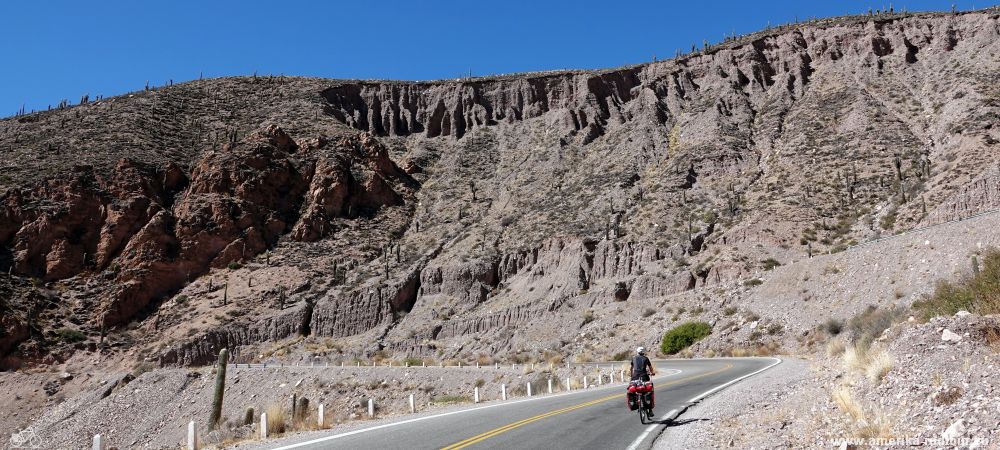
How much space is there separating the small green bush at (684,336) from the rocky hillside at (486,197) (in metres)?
5.47

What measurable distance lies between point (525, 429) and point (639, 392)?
8.32 ft

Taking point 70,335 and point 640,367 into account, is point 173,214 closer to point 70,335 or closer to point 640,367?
point 70,335

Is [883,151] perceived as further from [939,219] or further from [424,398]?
[424,398]

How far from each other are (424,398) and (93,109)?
75.5 m

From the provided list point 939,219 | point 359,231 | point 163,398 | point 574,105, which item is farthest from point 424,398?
point 574,105

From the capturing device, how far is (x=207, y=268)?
68.1 meters

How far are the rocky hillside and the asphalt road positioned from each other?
3067cm

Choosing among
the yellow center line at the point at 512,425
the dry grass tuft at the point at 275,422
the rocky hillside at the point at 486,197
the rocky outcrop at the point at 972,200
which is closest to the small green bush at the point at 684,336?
the rocky hillside at the point at 486,197

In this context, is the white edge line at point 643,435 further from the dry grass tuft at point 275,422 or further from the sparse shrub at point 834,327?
the sparse shrub at point 834,327

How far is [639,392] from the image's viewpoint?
1314cm

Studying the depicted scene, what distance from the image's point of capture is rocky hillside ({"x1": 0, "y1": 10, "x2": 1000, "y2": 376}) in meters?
51.6

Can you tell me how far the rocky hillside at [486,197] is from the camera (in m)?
51.6

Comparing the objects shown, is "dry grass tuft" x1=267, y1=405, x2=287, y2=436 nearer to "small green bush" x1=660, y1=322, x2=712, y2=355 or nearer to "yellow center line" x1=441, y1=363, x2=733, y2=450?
"yellow center line" x1=441, y1=363, x2=733, y2=450

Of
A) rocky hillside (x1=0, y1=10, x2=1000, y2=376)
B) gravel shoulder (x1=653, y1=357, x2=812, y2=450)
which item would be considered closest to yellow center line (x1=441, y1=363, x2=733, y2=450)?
gravel shoulder (x1=653, y1=357, x2=812, y2=450)
